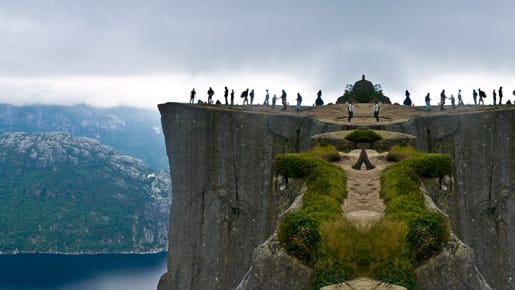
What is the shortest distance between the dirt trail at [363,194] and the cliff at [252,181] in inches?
752

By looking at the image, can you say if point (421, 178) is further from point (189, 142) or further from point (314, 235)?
point (189, 142)

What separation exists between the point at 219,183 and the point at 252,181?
3017 millimetres

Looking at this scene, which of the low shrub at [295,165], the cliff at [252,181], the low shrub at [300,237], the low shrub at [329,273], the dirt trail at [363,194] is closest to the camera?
the low shrub at [329,273]

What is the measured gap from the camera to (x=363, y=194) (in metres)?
27.5

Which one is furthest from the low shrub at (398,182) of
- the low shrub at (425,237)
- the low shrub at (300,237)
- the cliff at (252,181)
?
the cliff at (252,181)

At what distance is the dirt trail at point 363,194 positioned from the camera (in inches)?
905

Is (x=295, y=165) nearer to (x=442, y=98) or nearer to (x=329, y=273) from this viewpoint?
(x=329, y=273)

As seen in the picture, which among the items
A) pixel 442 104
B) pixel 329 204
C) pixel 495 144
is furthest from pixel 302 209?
pixel 442 104

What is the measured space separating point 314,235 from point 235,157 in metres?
36.4

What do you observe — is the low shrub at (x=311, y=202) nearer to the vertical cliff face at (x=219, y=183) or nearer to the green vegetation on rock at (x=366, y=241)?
the green vegetation on rock at (x=366, y=241)

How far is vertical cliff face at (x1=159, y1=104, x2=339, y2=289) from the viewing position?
54.9 meters

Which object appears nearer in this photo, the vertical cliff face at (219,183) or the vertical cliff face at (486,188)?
the vertical cliff face at (486,188)

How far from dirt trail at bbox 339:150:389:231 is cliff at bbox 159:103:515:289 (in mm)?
19089

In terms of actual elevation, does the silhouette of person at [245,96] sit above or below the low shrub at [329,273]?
above
